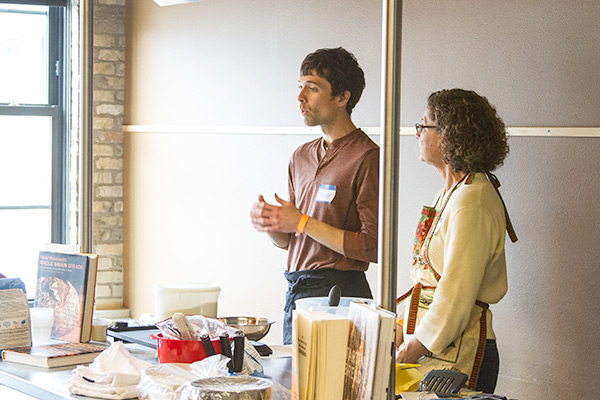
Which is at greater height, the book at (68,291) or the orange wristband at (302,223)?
the orange wristband at (302,223)

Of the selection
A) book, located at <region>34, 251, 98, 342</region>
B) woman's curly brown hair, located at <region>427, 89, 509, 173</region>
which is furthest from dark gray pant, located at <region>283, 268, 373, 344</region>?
book, located at <region>34, 251, 98, 342</region>

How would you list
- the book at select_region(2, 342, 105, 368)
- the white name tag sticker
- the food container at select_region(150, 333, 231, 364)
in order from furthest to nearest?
the white name tag sticker
the book at select_region(2, 342, 105, 368)
the food container at select_region(150, 333, 231, 364)

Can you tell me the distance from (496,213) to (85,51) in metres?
1.42

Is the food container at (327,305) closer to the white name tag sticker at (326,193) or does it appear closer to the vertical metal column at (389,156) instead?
the vertical metal column at (389,156)

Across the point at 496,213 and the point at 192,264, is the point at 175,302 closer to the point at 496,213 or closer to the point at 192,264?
the point at 496,213

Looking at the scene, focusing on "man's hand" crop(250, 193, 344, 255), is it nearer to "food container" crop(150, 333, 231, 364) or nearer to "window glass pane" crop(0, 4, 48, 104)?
"food container" crop(150, 333, 231, 364)

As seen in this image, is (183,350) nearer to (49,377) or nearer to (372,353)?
(49,377)

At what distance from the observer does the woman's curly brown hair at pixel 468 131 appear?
285cm

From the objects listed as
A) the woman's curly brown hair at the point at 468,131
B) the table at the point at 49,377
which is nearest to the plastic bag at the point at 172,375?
the table at the point at 49,377

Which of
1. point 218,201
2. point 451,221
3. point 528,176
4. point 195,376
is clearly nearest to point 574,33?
point 528,176

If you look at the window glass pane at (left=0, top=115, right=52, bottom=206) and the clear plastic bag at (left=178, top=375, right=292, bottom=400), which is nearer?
the clear plastic bag at (left=178, top=375, right=292, bottom=400)

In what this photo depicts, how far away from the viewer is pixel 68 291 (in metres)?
2.41

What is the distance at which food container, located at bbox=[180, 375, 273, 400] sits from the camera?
1.58 meters

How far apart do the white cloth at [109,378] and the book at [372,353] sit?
0.57 metres
